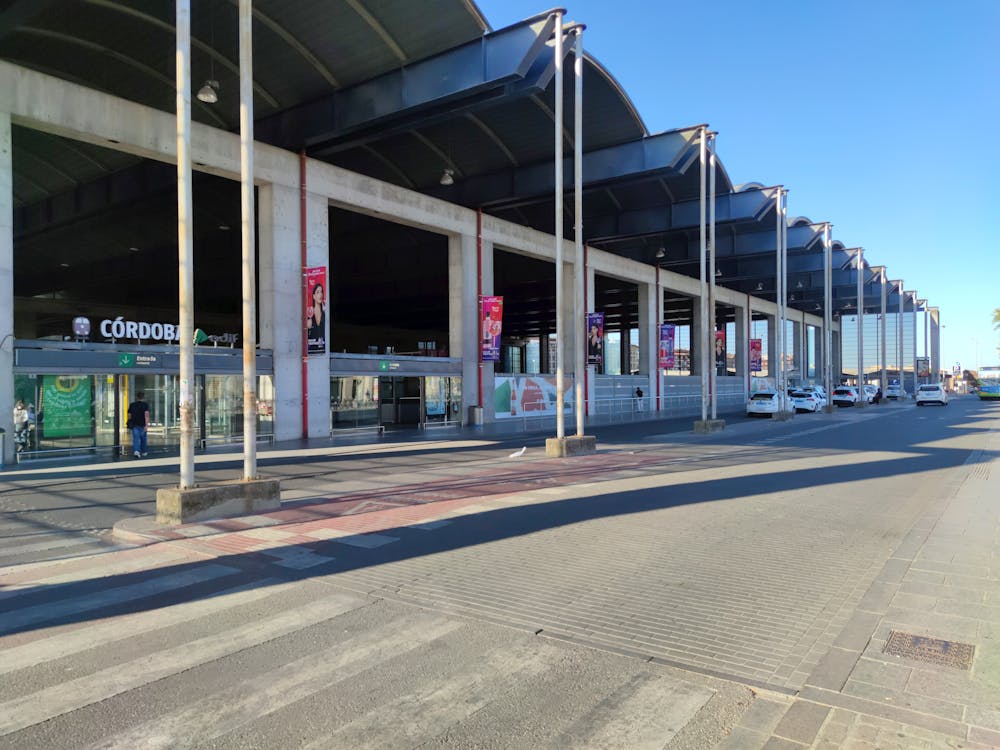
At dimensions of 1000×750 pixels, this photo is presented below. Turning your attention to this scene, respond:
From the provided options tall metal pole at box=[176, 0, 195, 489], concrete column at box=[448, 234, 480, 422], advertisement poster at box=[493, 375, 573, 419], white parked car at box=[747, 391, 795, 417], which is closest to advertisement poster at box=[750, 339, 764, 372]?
white parked car at box=[747, 391, 795, 417]

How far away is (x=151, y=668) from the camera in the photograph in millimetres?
4531

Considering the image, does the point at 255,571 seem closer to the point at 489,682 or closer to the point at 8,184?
the point at 489,682

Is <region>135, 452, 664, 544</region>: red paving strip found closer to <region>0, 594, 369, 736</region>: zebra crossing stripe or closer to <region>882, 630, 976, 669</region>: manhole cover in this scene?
<region>0, 594, 369, 736</region>: zebra crossing stripe

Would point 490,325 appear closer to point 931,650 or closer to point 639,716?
point 931,650

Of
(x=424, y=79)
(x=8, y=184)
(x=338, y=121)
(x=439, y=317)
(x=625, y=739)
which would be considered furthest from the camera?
(x=439, y=317)

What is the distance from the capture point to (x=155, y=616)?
562 centimetres

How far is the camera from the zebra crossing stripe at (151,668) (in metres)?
3.93

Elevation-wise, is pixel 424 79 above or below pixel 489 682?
above

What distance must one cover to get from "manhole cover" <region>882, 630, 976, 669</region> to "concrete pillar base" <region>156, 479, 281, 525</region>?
27.5 ft

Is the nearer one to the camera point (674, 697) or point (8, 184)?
point (674, 697)

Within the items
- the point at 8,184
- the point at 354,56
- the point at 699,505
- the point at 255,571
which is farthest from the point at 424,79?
the point at 255,571

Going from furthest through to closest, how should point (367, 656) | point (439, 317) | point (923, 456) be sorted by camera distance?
point (439, 317), point (923, 456), point (367, 656)

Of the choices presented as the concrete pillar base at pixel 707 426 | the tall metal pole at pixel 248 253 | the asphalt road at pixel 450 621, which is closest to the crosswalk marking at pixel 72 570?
the asphalt road at pixel 450 621

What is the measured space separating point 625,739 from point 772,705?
1025 mm
